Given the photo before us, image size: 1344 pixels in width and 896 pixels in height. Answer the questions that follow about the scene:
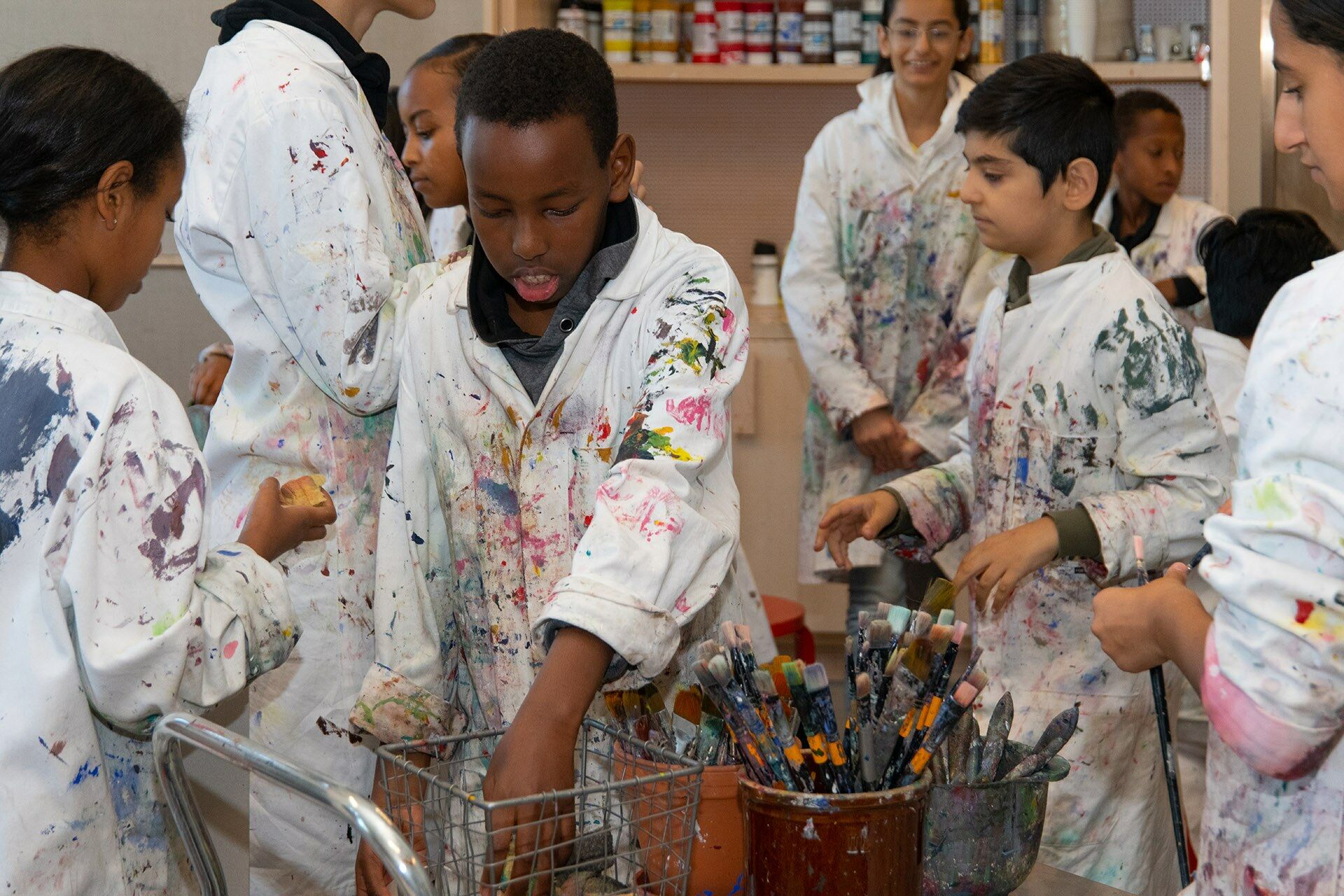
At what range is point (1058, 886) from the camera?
1.05 metres

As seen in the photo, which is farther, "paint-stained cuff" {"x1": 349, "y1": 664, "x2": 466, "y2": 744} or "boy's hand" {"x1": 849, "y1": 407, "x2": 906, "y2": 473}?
"boy's hand" {"x1": 849, "y1": 407, "x2": 906, "y2": 473}

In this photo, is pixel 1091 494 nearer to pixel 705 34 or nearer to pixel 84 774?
pixel 84 774

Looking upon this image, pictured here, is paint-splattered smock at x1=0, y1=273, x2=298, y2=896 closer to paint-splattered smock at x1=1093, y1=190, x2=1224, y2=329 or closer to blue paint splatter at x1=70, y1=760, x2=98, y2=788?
blue paint splatter at x1=70, y1=760, x2=98, y2=788

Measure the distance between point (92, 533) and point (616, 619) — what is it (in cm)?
40

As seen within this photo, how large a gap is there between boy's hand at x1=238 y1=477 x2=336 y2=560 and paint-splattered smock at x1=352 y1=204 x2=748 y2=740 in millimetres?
66

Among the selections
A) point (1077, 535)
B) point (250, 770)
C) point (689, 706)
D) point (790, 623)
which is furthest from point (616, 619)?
point (790, 623)

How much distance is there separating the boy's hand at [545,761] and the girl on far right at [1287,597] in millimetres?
394

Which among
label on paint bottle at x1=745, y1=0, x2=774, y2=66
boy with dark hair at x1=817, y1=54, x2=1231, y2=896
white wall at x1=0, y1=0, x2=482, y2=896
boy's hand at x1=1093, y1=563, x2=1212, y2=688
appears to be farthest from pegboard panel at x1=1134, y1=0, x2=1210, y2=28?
boy's hand at x1=1093, y1=563, x2=1212, y2=688

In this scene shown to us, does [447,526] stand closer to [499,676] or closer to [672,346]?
[499,676]

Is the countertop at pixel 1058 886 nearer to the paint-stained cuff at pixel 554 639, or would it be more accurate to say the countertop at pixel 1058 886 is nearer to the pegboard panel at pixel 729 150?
the paint-stained cuff at pixel 554 639

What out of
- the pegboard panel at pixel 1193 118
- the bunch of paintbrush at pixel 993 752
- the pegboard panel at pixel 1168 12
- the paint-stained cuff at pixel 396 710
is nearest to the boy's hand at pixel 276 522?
the paint-stained cuff at pixel 396 710

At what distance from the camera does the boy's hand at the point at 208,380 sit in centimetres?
197

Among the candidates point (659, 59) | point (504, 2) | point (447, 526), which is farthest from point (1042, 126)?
point (659, 59)

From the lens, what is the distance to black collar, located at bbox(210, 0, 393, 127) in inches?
59.7
